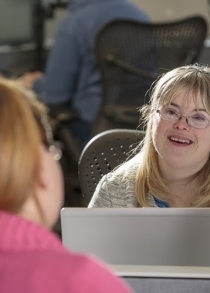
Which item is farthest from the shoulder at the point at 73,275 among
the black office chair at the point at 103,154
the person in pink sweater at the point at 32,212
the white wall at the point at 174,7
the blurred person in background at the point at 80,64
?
the white wall at the point at 174,7

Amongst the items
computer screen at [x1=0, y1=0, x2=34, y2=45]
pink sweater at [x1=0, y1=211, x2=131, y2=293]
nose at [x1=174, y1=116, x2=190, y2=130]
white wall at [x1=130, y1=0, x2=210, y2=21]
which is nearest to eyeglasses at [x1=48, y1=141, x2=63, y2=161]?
pink sweater at [x1=0, y1=211, x2=131, y2=293]

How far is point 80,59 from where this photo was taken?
348 cm

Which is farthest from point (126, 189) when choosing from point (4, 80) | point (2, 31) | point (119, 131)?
point (2, 31)

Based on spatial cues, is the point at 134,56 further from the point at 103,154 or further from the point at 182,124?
the point at 182,124

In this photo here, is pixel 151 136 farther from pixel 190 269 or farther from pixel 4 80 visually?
pixel 4 80

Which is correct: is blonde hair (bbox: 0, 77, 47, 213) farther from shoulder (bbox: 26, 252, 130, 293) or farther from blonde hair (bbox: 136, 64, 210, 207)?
blonde hair (bbox: 136, 64, 210, 207)

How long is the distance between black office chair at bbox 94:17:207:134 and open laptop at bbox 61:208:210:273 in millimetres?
2009

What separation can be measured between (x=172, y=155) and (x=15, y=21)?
113 inches

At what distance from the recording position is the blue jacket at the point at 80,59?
3.45 m

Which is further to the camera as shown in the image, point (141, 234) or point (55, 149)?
point (141, 234)

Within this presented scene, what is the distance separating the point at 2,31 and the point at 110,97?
1.22m

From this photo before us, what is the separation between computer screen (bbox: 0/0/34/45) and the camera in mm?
4227

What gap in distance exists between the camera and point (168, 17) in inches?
179

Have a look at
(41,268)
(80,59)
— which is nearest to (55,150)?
(41,268)
